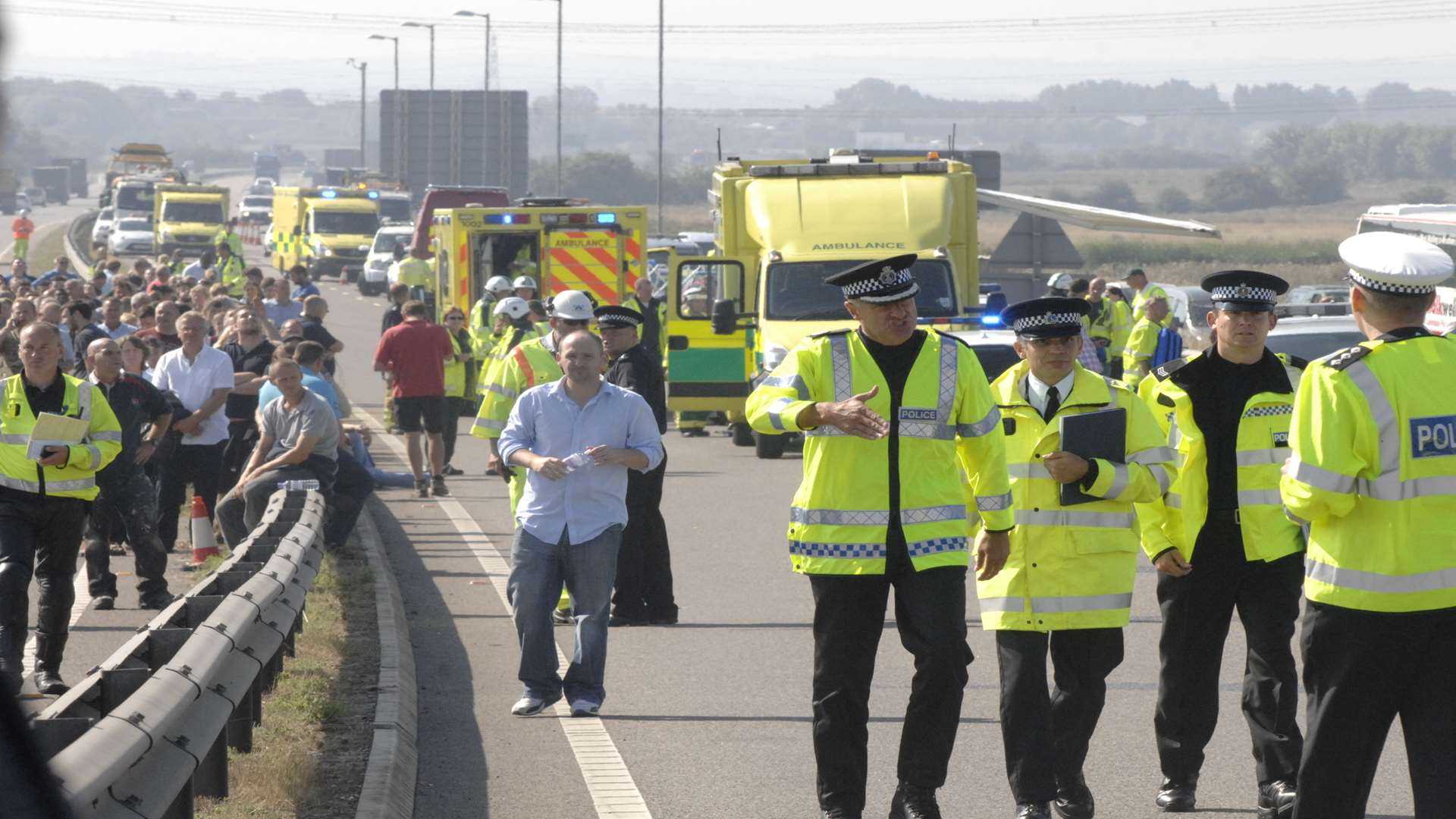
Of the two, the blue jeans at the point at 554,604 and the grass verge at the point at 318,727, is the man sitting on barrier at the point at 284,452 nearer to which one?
the grass verge at the point at 318,727

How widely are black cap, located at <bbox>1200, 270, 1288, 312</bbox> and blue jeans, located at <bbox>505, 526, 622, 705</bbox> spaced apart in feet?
10.1

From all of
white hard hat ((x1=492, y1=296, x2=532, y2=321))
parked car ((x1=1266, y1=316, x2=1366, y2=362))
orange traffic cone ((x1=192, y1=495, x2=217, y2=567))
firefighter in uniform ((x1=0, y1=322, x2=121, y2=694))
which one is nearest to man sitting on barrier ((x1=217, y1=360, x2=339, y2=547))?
orange traffic cone ((x1=192, y1=495, x2=217, y2=567))

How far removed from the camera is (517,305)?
51.3 ft

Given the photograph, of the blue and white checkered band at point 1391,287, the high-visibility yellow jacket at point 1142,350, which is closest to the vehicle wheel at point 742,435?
the high-visibility yellow jacket at point 1142,350

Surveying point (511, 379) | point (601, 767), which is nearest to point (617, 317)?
point (511, 379)

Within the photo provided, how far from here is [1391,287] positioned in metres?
4.84

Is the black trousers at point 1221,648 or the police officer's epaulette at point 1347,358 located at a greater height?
the police officer's epaulette at point 1347,358

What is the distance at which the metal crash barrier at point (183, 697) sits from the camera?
13.5 feet

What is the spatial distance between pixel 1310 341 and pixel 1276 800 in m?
11.3

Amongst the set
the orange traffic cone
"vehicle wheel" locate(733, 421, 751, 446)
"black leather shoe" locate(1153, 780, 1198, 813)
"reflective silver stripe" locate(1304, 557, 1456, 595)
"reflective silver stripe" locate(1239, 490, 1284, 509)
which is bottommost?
"vehicle wheel" locate(733, 421, 751, 446)

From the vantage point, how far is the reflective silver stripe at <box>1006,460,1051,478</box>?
20.6 ft

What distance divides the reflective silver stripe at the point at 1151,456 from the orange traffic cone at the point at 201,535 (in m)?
8.17

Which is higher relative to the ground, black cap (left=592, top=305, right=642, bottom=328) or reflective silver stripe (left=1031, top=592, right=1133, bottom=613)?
black cap (left=592, top=305, right=642, bottom=328)

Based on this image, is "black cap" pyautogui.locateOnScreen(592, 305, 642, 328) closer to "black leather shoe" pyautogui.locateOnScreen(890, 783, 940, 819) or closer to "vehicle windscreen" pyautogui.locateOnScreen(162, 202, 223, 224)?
"black leather shoe" pyautogui.locateOnScreen(890, 783, 940, 819)
